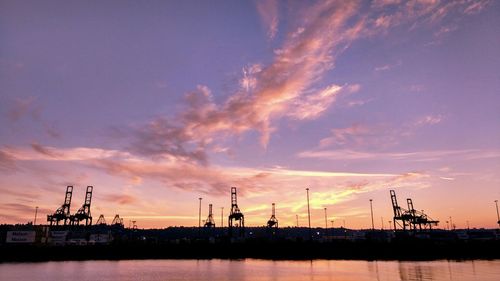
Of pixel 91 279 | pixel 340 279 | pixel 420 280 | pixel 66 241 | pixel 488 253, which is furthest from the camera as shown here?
pixel 66 241

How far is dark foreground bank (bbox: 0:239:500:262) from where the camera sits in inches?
3551

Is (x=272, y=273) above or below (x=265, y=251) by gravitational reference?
below

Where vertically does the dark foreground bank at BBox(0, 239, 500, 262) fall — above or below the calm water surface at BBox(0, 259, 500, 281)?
above

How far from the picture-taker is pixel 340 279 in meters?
45.4

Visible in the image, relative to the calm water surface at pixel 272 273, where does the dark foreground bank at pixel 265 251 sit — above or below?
above

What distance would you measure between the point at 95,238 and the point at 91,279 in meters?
94.1

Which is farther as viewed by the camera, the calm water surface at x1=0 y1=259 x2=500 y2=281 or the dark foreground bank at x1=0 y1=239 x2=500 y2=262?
the dark foreground bank at x1=0 y1=239 x2=500 y2=262

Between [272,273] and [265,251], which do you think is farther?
[265,251]

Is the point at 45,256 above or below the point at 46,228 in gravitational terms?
below

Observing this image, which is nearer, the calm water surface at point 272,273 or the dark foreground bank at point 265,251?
the calm water surface at point 272,273

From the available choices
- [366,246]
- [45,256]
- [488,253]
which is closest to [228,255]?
[366,246]

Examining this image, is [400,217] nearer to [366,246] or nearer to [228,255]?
[366,246]

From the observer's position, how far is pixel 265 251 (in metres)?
99.3

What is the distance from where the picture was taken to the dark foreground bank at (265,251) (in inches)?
3551
